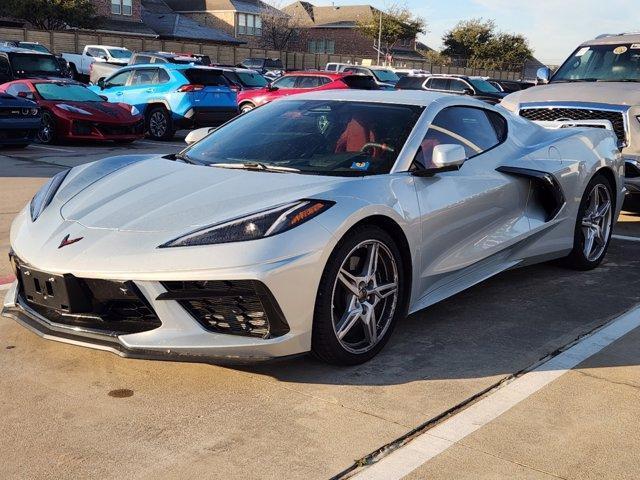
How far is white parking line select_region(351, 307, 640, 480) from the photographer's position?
287 cm

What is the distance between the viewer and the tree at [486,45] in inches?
2731

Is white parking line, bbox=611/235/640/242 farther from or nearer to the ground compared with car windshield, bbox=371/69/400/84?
nearer to the ground

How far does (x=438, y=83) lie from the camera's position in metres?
21.8

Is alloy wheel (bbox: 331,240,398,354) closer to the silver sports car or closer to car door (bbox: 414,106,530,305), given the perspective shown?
the silver sports car

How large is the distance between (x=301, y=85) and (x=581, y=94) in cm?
1328

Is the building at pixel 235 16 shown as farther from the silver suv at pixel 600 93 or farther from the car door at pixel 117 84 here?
the silver suv at pixel 600 93

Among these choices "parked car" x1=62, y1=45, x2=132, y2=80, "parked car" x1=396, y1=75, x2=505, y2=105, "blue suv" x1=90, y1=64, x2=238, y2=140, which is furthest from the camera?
"parked car" x1=62, y1=45, x2=132, y2=80

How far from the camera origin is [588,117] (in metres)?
8.05

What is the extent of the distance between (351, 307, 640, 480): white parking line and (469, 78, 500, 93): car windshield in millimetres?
17955

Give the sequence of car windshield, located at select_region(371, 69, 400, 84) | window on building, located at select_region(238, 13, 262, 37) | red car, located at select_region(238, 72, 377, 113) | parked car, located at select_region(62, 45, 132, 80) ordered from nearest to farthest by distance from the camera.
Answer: red car, located at select_region(238, 72, 377, 113) → car windshield, located at select_region(371, 69, 400, 84) → parked car, located at select_region(62, 45, 132, 80) → window on building, located at select_region(238, 13, 262, 37)

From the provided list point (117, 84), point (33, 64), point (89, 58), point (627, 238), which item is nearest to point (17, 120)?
point (117, 84)

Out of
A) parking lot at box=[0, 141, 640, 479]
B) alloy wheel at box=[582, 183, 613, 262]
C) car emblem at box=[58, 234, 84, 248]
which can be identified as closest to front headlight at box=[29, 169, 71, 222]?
car emblem at box=[58, 234, 84, 248]

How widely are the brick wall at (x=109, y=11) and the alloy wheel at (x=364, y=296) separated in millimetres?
51659

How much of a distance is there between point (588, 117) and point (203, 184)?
5.44 m
